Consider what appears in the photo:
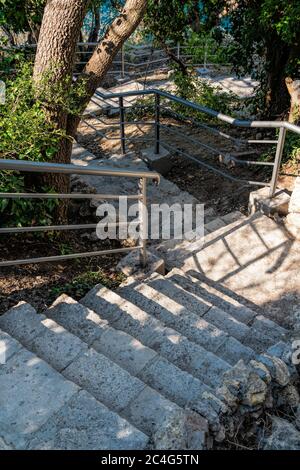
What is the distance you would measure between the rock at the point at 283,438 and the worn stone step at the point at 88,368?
45cm

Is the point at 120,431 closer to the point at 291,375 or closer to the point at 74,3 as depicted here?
the point at 291,375

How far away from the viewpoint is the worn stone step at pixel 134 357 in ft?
7.82

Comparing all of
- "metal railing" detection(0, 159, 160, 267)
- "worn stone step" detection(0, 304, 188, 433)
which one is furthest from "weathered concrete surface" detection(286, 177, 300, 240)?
"worn stone step" detection(0, 304, 188, 433)

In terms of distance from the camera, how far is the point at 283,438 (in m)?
2.08

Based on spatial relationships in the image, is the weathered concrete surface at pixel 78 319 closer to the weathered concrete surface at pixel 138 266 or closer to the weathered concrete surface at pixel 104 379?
the weathered concrete surface at pixel 104 379

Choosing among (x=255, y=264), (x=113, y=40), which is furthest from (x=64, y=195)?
(x=113, y=40)

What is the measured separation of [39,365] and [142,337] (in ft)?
2.46

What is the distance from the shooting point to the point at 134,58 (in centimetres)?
1362

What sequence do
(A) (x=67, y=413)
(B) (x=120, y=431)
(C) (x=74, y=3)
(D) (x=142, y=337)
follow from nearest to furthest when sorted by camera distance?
(B) (x=120, y=431) < (A) (x=67, y=413) < (D) (x=142, y=337) < (C) (x=74, y=3)

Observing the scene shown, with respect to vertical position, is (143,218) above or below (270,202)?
above

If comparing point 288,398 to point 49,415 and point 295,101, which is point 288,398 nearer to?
point 49,415

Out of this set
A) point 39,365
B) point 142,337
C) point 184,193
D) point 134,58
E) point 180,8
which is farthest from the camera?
point 134,58

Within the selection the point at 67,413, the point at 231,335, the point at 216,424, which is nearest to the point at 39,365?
the point at 67,413

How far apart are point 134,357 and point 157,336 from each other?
291 millimetres
